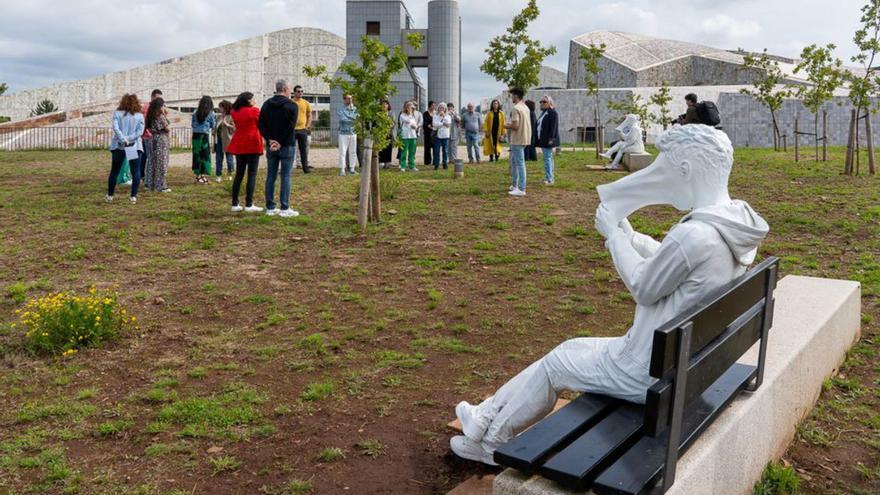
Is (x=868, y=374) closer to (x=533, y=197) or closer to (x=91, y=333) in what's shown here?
(x=91, y=333)

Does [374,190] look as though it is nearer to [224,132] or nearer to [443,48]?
[224,132]

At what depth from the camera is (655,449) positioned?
105 inches

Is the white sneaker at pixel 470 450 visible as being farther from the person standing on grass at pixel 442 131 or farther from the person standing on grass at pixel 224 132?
the person standing on grass at pixel 442 131

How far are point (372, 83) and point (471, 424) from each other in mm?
6662

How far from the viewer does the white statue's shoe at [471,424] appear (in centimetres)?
333

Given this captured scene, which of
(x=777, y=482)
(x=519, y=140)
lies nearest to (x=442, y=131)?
(x=519, y=140)

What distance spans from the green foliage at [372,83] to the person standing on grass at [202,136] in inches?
198

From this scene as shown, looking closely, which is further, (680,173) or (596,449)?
(680,173)

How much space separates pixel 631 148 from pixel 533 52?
4.08 meters

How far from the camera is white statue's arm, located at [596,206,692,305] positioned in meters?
2.74

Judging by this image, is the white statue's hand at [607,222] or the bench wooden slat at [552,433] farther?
the white statue's hand at [607,222]

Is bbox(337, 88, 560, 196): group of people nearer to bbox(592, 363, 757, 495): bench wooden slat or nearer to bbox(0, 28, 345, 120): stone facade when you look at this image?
bbox(592, 363, 757, 495): bench wooden slat

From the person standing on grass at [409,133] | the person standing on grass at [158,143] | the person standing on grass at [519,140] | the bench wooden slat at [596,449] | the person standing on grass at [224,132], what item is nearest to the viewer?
the bench wooden slat at [596,449]

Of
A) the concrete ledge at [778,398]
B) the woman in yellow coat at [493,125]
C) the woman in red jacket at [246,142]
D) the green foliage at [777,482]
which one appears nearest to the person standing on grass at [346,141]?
the woman in yellow coat at [493,125]
